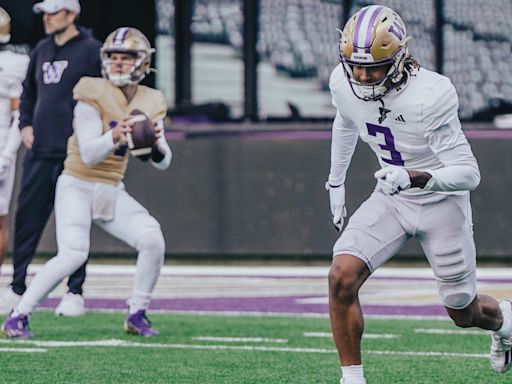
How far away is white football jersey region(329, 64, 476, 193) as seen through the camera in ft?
19.8

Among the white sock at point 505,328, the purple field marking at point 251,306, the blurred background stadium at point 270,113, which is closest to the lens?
the white sock at point 505,328

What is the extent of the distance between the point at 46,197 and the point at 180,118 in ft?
15.4

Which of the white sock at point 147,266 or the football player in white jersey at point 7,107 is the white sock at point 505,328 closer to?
the white sock at point 147,266

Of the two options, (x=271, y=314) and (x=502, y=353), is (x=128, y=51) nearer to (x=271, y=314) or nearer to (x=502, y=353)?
(x=271, y=314)

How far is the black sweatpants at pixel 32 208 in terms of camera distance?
926 centimetres

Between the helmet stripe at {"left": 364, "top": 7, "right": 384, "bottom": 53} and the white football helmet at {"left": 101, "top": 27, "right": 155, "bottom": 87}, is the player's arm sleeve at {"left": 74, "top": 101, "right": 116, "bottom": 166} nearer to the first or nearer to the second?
the white football helmet at {"left": 101, "top": 27, "right": 155, "bottom": 87}

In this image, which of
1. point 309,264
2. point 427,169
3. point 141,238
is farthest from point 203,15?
point 427,169

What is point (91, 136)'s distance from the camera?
26.7 ft

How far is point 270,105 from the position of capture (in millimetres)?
13852

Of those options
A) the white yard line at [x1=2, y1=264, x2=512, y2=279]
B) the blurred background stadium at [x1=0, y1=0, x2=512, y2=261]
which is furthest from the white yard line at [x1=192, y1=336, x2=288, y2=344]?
the blurred background stadium at [x1=0, y1=0, x2=512, y2=261]

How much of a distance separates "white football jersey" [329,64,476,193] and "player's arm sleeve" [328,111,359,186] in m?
0.12

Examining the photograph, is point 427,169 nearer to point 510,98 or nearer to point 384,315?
point 384,315

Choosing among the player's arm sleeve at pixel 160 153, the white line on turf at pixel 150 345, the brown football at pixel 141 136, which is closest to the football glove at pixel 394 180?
the white line on turf at pixel 150 345

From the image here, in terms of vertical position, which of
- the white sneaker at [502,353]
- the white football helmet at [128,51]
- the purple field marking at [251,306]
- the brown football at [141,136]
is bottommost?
the purple field marking at [251,306]
